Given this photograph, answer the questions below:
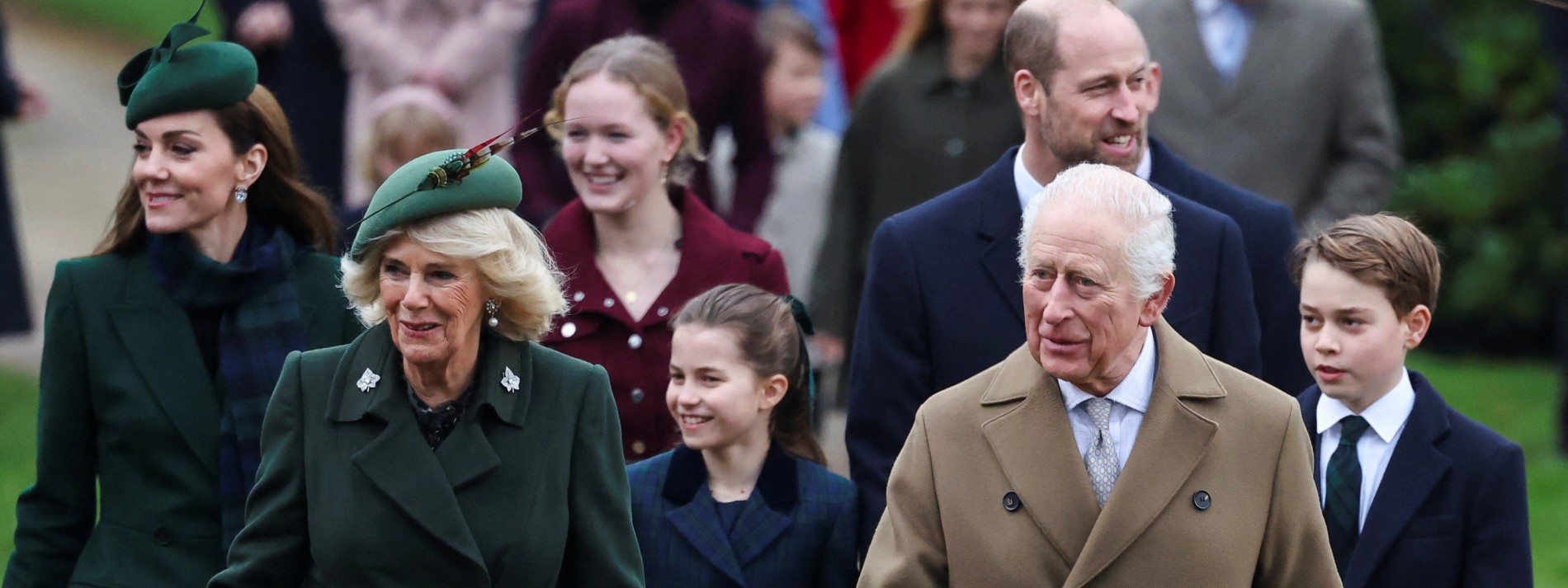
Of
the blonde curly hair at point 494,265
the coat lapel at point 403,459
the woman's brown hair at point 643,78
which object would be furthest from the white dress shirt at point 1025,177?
the coat lapel at point 403,459

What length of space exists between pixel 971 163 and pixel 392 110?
7.26 ft

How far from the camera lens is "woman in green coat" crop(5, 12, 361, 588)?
5059 millimetres

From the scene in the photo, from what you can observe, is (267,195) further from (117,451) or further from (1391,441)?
(1391,441)

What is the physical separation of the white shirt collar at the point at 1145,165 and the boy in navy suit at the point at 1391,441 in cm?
41

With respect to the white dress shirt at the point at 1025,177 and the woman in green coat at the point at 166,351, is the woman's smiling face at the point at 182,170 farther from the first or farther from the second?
the white dress shirt at the point at 1025,177

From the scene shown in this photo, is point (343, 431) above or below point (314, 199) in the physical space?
below

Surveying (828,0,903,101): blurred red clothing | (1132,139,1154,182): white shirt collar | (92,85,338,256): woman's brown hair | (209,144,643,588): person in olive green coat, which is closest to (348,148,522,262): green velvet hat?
(209,144,643,588): person in olive green coat

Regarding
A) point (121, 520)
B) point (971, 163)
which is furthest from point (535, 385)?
point (971, 163)

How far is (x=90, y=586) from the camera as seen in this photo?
5016mm

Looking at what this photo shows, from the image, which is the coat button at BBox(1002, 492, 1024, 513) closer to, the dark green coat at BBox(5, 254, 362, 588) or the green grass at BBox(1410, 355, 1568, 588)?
the dark green coat at BBox(5, 254, 362, 588)

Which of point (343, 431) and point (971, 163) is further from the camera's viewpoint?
point (971, 163)

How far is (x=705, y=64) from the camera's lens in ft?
26.3

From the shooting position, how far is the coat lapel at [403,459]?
13.8ft

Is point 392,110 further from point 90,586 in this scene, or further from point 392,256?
point 392,256
